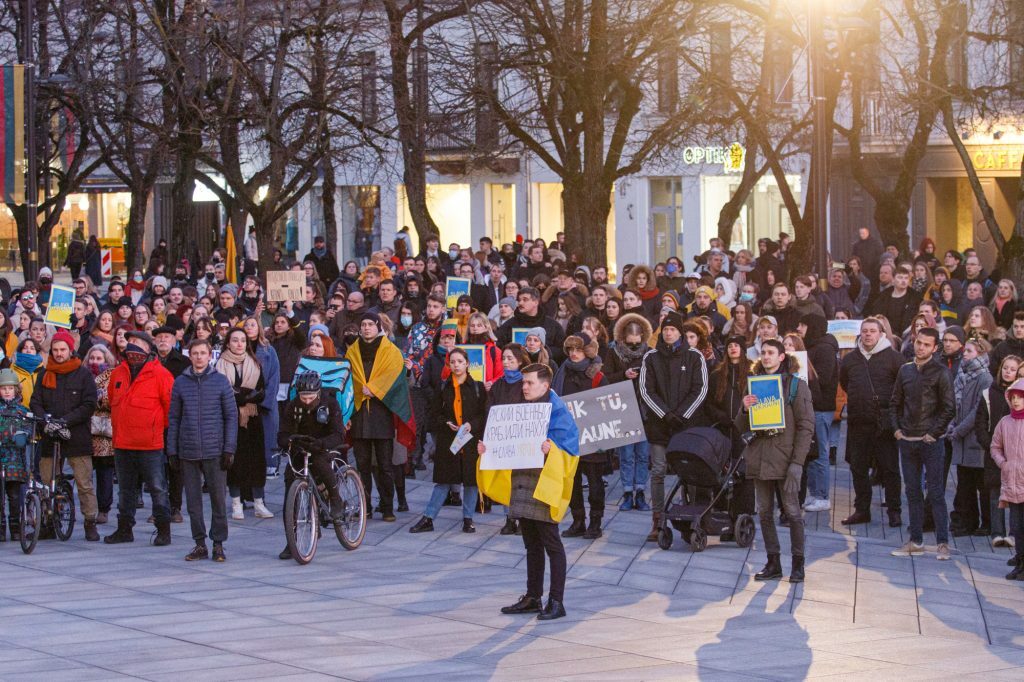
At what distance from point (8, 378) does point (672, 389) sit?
545 cm

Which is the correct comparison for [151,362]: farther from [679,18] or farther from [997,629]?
[679,18]

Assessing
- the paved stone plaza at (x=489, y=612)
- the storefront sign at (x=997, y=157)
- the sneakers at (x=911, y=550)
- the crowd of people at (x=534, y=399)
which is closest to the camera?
the paved stone plaza at (x=489, y=612)

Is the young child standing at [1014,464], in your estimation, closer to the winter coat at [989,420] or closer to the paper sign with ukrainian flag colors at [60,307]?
the winter coat at [989,420]

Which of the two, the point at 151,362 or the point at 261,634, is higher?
the point at 151,362

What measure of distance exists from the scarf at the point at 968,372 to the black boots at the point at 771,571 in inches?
97.7

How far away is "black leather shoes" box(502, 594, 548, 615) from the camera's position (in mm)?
11453

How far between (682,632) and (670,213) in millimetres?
33995

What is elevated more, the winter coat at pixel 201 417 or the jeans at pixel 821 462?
the winter coat at pixel 201 417

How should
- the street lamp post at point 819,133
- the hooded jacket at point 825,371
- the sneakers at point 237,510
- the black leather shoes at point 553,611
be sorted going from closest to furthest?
the black leather shoes at point 553,611 < the hooded jacket at point 825,371 < the sneakers at point 237,510 < the street lamp post at point 819,133

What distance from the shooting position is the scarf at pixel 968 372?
46.0 feet

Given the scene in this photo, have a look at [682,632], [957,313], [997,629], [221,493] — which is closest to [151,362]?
[221,493]

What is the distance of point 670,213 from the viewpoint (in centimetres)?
4450

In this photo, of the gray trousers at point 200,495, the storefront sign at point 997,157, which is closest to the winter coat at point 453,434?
the gray trousers at point 200,495

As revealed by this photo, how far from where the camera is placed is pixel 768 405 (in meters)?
12.5
